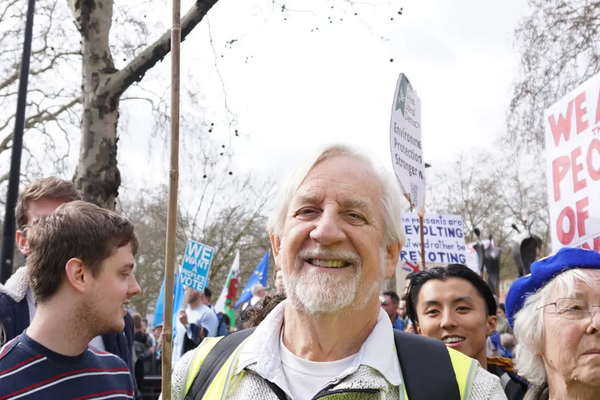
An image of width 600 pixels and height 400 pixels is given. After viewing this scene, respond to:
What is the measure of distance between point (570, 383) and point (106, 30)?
17.0 feet

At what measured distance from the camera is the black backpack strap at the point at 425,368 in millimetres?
1924

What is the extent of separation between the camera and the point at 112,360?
9.20ft

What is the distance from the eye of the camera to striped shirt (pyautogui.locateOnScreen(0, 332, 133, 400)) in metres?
2.42

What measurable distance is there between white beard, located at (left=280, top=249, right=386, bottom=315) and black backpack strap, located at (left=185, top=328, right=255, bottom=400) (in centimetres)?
25

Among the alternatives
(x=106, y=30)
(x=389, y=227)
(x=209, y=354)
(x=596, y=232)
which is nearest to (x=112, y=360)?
(x=209, y=354)

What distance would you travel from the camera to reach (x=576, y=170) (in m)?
4.11

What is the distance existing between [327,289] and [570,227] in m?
2.45

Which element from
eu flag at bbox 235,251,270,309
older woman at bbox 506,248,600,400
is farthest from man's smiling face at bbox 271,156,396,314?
eu flag at bbox 235,251,270,309

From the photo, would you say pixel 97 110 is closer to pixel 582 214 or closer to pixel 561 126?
pixel 561 126

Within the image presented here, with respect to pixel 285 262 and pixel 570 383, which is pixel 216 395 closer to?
pixel 285 262

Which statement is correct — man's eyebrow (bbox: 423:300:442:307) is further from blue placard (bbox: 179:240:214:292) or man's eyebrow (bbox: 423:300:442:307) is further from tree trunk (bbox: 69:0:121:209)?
blue placard (bbox: 179:240:214:292)

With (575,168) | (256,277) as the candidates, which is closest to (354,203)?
(575,168)

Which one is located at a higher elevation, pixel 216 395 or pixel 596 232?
pixel 596 232

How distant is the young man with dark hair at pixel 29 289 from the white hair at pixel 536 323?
1.72 metres
